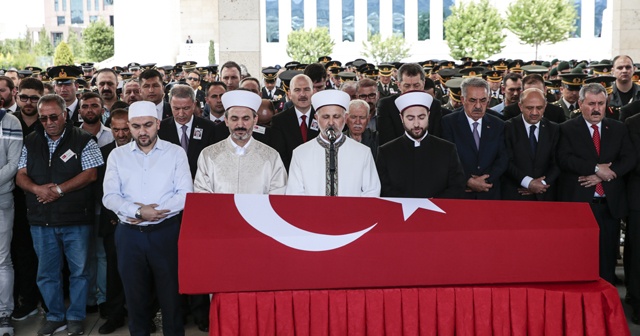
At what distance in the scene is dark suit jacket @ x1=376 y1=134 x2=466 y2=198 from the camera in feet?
20.0

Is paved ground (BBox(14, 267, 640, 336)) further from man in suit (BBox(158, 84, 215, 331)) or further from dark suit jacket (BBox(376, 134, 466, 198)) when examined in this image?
dark suit jacket (BBox(376, 134, 466, 198))

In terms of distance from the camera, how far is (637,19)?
22.9 m

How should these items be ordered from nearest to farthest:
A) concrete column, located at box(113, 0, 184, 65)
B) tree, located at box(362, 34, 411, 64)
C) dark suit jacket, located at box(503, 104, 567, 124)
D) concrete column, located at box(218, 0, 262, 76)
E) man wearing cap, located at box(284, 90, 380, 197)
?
man wearing cap, located at box(284, 90, 380, 197)
dark suit jacket, located at box(503, 104, 567, 124)
concrete column, located at box(218, 0, 262, 76)
concrete column, located at box(113, 0, 184, 65)
tree, located at box(362, 34, 411, 64)

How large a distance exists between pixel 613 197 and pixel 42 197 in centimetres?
472

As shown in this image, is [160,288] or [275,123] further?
[275,123]

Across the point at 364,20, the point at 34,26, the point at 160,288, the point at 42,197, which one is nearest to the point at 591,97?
the point at 160,288

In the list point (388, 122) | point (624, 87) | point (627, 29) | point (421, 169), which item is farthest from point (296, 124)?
point (627, 29)

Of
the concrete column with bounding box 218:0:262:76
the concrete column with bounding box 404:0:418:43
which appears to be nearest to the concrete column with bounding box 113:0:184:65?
the concrete column with bounding box 404:0:418:43

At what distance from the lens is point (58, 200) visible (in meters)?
6.41

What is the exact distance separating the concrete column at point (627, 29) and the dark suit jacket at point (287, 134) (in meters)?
18.1

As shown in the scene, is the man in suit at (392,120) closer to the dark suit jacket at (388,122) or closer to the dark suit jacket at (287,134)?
the dark suit jacket at (388,122)

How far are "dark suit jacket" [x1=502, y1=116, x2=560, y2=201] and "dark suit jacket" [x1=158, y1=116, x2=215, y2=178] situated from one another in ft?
8.70

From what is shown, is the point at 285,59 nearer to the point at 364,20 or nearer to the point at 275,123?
the point at 364,20

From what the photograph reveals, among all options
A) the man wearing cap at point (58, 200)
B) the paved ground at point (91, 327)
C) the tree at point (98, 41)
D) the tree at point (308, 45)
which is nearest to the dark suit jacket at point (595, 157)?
the paved ground at point (91, 327)
